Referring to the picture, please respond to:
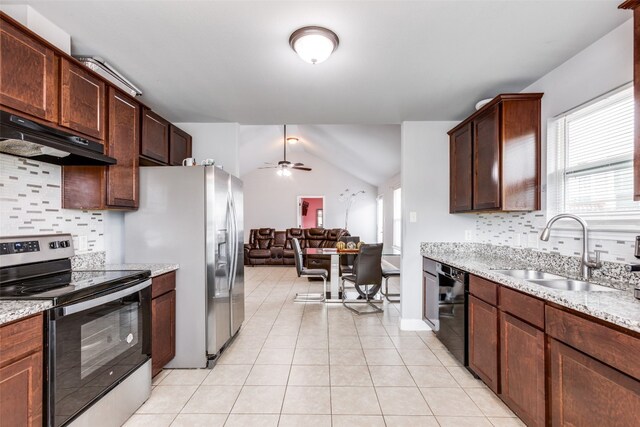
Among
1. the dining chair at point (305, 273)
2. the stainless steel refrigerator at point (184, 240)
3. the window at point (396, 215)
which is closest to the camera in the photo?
the stainless steel refrigerator at point (184, 240)

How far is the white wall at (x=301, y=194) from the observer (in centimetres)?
988

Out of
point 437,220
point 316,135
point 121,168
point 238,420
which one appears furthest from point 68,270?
point 316,135

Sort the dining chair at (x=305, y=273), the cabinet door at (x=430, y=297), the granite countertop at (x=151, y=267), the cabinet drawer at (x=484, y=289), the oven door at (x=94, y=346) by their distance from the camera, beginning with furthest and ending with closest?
the dining chair at (x=305, y=273)
the cabinet door at (x=430, y=297)
the granite countertop at (x=151, y=267)
the cabinet drawer at (x=484, y=289)
the oven door at (x=94, y=346)

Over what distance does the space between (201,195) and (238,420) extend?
1648mm

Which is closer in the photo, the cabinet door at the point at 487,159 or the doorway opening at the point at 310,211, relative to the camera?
the cabinet door at the point at 487,159

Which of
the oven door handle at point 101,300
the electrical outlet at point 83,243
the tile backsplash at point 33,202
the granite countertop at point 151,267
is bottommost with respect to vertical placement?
the oven door handle at point 101,300

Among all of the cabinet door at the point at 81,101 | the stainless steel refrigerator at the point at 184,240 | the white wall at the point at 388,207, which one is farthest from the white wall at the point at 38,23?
the white wall at the point at 388,207

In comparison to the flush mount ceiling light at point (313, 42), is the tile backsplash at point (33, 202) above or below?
below

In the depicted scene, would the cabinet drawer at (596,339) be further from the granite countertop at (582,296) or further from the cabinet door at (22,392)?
the cabinet door at (22,392)

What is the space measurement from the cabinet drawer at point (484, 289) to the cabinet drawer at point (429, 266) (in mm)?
752

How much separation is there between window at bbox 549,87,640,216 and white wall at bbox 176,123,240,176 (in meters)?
3.01

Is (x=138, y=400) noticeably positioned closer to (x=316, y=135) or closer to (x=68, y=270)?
(x=68, y=270)

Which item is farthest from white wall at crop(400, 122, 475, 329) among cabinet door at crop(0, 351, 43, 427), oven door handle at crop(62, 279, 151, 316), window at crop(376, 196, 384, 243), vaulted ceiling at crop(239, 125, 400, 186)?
window at crop(376, 196, 384, 243)

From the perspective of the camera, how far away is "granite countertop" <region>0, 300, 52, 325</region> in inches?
48.5
